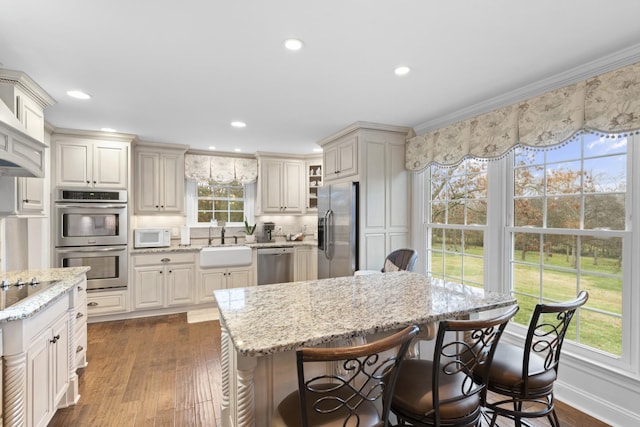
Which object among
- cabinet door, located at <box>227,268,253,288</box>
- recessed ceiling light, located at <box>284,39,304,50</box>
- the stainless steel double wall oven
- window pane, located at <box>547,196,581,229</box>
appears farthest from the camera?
cabinet door, located at <box>227,268,253,288</box>

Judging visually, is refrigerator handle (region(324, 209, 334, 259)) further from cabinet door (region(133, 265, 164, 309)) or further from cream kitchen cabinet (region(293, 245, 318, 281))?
cabinet door (region(133, 265, 164, 309))

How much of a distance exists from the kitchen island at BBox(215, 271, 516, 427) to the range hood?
55.4 inches

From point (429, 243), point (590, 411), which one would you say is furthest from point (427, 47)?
point (590, 411)

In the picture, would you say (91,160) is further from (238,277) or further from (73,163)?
(238,277)

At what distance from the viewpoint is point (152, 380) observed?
2.72 meters

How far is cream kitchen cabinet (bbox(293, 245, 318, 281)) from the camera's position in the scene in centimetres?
532

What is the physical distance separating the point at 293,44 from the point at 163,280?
378 cm

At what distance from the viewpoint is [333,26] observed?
1807mm

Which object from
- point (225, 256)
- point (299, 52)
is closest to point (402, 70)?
point (299, 52)

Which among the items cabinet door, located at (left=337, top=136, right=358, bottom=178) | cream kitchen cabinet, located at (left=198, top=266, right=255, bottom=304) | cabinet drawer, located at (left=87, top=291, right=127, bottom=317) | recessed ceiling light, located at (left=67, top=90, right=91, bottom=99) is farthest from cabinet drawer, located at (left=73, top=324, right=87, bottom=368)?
cabinet door, located at (left=337, top=136, right=358, bottom=178)

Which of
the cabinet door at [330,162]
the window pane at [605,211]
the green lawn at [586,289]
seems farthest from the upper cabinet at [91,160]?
the window pane at [605,211]

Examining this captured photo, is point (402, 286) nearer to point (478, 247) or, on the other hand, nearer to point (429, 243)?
point (478, 247)

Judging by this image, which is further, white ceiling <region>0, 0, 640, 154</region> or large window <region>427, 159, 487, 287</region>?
large window <region>427, 159, 487, 287</region>

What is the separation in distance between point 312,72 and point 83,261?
12.3 ft
